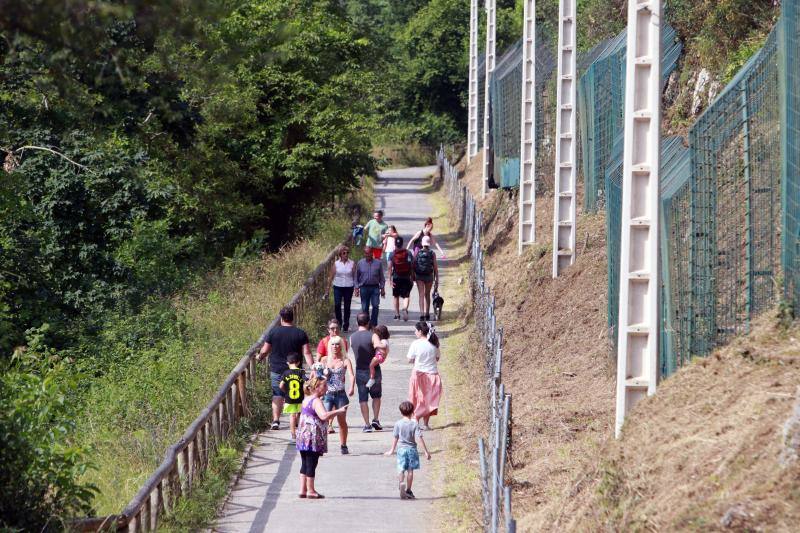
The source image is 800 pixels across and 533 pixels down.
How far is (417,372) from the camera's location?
13695 mm

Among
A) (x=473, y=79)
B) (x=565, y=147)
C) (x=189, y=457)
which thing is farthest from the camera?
(x=473, y=79)

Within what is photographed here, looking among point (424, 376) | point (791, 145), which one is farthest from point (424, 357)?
point (791, 145)

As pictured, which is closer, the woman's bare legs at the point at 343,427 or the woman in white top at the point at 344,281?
the woman's bare legs at the point at 343,427

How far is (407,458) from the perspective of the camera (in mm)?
11297

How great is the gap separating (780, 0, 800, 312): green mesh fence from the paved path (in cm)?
404

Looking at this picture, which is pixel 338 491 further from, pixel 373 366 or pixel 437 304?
pixel 437 304

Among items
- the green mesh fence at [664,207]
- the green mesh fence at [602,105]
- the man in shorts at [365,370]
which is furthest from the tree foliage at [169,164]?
the green mesh fence at [602,105]

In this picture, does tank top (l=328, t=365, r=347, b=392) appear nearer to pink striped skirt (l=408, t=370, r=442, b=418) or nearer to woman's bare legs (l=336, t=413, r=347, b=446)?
woman's bare legs (l=336, t=413, r=347, b=446)

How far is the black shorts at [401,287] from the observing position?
20.9 meters

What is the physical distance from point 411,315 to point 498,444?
1339 centimetres

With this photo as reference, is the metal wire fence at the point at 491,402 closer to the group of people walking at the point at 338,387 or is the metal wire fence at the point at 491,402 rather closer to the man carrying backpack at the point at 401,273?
the group of people walking at the point at 338,387

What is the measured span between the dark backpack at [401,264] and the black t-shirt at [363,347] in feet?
20.9

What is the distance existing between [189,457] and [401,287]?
33.0 ft

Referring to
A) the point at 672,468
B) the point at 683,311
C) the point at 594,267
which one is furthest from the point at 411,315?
the point at 672,468
